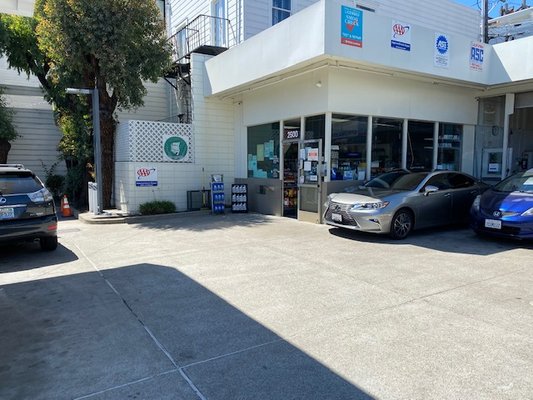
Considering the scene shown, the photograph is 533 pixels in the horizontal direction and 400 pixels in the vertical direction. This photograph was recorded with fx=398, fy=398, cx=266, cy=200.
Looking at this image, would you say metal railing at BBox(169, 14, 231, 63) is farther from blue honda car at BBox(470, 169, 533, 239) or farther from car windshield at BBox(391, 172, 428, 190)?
blue honda car at BBox(470, 169, 533, 239)

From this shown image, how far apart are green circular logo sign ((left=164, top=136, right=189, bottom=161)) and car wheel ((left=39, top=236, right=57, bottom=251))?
5.40m

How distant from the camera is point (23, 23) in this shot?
13227 millimetres

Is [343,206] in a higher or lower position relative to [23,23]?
lower

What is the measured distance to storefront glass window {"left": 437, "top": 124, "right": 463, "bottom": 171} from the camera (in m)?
12.1

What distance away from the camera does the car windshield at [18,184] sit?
6.55m

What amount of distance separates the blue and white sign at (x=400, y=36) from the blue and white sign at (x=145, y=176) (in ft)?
24.0

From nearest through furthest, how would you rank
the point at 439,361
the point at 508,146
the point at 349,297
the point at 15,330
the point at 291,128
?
the point at 439,361 < the point at 15,330 < the point at 349,297 < the point at 291,128 < the point at 508,146

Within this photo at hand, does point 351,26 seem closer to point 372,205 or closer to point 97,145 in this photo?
point 372,205

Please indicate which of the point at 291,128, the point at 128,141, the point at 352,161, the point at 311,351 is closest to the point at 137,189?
the point at 128,141

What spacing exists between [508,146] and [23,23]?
53.4 feet

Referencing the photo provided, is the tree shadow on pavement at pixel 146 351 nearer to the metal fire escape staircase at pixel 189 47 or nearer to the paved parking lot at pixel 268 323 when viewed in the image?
the paved parking lot at pixel 268 323

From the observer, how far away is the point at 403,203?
8.12 m

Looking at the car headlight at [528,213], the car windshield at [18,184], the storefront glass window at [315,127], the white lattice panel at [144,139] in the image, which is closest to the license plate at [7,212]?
the car windshield at [18,184]

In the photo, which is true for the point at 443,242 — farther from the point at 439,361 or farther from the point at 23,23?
the point at 23,23
